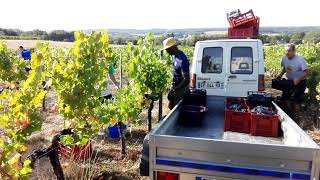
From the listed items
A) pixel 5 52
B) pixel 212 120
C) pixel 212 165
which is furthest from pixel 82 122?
pixel 5 52

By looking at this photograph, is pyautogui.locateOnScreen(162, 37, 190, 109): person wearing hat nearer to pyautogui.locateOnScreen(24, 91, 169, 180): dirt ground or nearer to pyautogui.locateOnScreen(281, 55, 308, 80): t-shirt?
pyautogui.locateOnScreen(24, 91, 169, 180): dirt ground

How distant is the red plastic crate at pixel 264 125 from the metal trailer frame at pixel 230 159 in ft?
4.07

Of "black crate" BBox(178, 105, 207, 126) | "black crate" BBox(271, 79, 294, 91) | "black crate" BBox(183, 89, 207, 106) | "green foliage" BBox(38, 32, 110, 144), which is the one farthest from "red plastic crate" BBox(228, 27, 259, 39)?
"green foliage" BBox(38, 32, 110, 144)

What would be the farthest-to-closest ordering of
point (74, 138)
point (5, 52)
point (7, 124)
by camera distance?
point (5, 52) < point (74, 138) < point (7, 124)

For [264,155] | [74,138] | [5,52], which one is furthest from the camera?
[5,52]

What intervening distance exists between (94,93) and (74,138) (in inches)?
25.6

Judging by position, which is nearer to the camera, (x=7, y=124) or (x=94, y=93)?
(x=7, y=124)

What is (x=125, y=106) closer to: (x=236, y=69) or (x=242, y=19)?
(x=236, y=69)

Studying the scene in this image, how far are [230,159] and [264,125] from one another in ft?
6.08

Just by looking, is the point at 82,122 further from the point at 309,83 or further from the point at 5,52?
the point at 309,83

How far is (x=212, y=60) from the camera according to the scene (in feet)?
21.5

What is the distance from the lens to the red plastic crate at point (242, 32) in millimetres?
10578

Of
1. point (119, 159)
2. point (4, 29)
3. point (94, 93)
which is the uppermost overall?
point (4, 29)

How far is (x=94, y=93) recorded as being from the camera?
457cm
